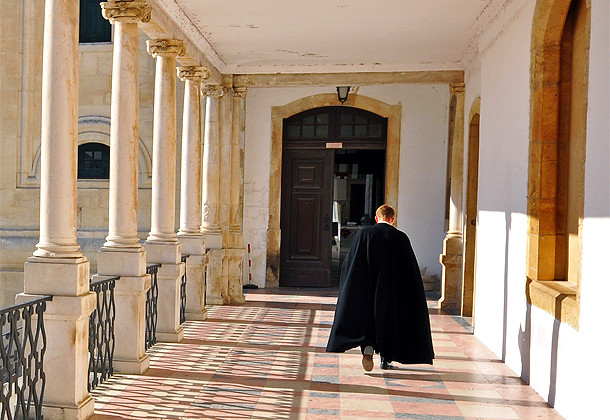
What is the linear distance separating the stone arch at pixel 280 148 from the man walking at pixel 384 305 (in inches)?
257

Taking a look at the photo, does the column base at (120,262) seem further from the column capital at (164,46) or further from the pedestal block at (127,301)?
the column capital at (164,46)

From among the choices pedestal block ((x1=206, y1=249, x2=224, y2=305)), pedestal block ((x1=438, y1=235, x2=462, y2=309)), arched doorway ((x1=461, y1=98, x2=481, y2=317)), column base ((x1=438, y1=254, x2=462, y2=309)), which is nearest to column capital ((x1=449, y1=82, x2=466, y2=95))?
arched doorway ((x1=461, y1=98, x2=481, y2=317))

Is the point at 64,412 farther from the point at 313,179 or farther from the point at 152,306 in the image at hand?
the point at 313,179

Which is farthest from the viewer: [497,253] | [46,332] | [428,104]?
[428,104]

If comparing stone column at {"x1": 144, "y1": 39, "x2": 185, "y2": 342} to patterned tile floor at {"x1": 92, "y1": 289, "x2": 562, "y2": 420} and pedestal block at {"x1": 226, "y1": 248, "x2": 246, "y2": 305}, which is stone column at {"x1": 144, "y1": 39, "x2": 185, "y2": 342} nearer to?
patterned tile floor at {"x1": 92, "y1": 289, "x2": 562, "y2": 420}

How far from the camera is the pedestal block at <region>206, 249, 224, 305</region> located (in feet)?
31.8

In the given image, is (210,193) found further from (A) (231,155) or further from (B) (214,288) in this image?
(B) (214,288)

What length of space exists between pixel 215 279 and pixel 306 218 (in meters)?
3.28

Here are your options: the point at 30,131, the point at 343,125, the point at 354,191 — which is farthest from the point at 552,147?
the point at 30,131

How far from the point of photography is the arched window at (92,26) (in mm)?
11453

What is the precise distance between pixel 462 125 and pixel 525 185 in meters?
4.16

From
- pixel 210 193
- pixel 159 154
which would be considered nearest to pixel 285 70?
pixel 210 193

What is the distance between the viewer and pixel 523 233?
18.6ft

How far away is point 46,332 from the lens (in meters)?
4.44
